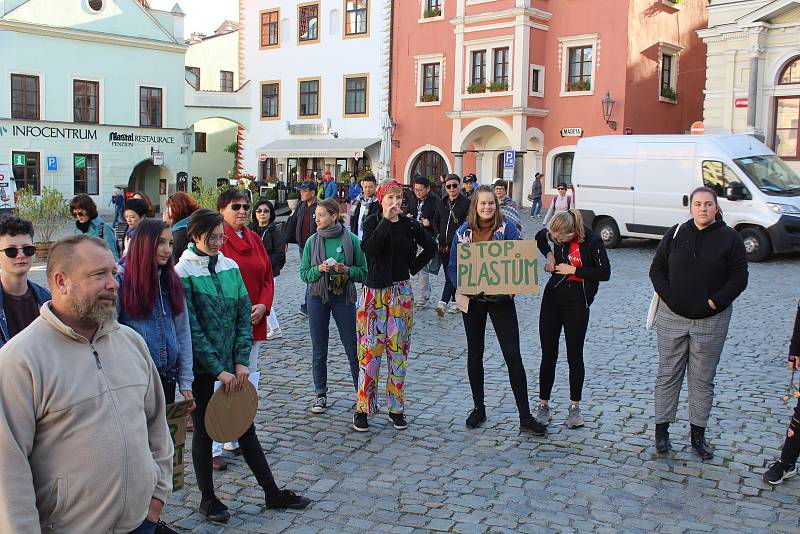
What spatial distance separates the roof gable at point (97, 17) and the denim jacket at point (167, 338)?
117 ft

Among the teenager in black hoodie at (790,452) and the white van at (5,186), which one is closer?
the teenager in black hoodie at (790,452)

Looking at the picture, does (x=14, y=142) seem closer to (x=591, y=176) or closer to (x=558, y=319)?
(x=591, y=176)

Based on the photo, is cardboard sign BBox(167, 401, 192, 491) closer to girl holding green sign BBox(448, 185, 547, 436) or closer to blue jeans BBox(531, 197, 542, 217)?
girl holding green sign BBox(448, 185, 547, 436)

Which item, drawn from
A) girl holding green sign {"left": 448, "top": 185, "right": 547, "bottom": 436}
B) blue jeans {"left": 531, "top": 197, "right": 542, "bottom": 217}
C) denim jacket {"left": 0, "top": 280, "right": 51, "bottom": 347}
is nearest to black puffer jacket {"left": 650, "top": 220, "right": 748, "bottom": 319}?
girl holding green sign {"left": 448, "top": 185, "right": 547, "bottom": 436}

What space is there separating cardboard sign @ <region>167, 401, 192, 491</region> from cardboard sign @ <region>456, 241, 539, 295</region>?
2867 millimetres

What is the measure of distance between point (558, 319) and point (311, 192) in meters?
4.65

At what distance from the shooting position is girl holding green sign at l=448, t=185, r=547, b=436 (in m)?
6.61

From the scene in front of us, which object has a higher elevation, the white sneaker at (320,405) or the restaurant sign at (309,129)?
the restaurant sign at (309,129)

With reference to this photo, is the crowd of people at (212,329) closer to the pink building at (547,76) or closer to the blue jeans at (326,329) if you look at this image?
the blue jeans at (326,329)

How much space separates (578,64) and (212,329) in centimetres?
3096

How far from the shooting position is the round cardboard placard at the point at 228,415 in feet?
15.9

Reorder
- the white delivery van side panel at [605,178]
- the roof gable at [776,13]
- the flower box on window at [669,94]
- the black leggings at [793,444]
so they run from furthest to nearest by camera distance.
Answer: the flower box on window at [669,94] < the roof gable at [776,13] < the white delivery van side panel at [605,178] < the black leggings at [793,444]

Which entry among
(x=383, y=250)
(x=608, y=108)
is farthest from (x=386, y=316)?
(x=608, y=108)

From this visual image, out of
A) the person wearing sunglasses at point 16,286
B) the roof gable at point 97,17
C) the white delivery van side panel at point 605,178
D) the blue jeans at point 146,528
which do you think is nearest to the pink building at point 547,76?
the white delivery van side panel at point 605,178
